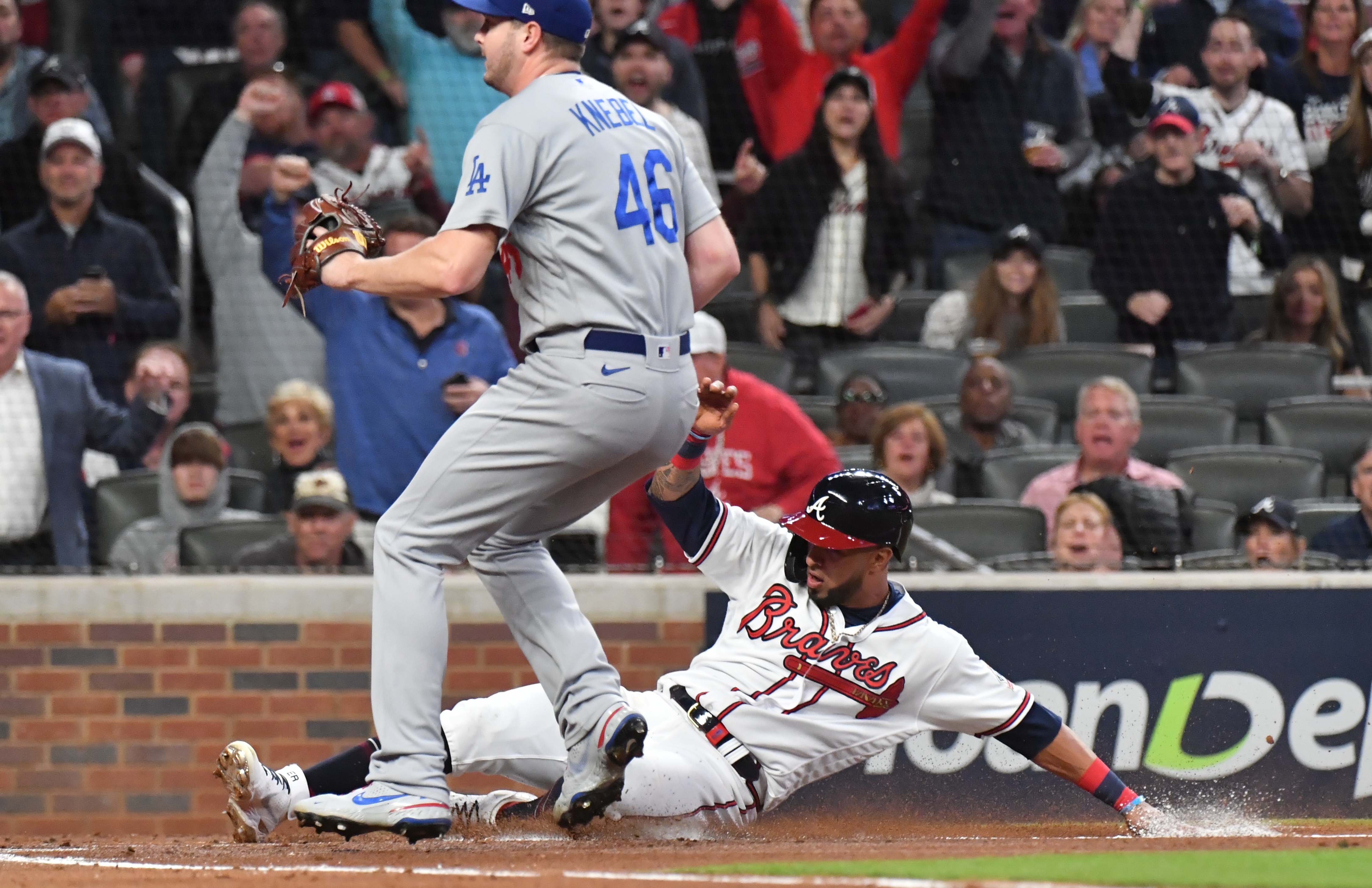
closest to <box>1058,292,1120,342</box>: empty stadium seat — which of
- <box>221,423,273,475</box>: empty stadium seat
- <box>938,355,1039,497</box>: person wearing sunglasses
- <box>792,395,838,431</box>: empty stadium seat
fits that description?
<box>938,355,1039,497</box>: person wearing sunglasses

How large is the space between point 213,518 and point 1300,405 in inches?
159

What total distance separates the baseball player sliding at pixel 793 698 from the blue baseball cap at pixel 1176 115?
3.77 metres

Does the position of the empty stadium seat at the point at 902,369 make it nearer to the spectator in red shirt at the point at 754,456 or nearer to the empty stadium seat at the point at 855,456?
the empty stadium seat at the point at 855,456

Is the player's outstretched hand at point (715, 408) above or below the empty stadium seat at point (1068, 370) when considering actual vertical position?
above

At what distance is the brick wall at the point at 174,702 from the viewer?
579cm

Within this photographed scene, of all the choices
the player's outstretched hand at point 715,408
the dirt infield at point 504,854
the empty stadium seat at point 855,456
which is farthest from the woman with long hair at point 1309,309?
the player's outstretched hand at point 715,408

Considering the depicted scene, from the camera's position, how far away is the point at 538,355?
3.84 m

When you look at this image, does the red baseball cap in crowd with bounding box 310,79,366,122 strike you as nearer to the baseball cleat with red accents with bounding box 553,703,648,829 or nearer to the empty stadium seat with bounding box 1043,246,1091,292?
the empty stadium seat with bounding box 1043,246,1091,292

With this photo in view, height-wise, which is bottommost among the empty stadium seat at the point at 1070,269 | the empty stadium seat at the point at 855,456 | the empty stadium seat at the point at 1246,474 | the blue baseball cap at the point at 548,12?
the empty stadium seat at the point at 1246,474

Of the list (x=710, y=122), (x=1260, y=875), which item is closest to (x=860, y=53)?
(x=710, y=122)

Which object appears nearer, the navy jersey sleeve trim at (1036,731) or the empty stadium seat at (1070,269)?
the navy jersey sleeve trim at (1036,731)

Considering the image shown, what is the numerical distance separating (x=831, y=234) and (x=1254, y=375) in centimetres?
180

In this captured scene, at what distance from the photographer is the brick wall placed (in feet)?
19.0

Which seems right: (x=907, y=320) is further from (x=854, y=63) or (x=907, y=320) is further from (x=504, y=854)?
(x=504, y=854)
